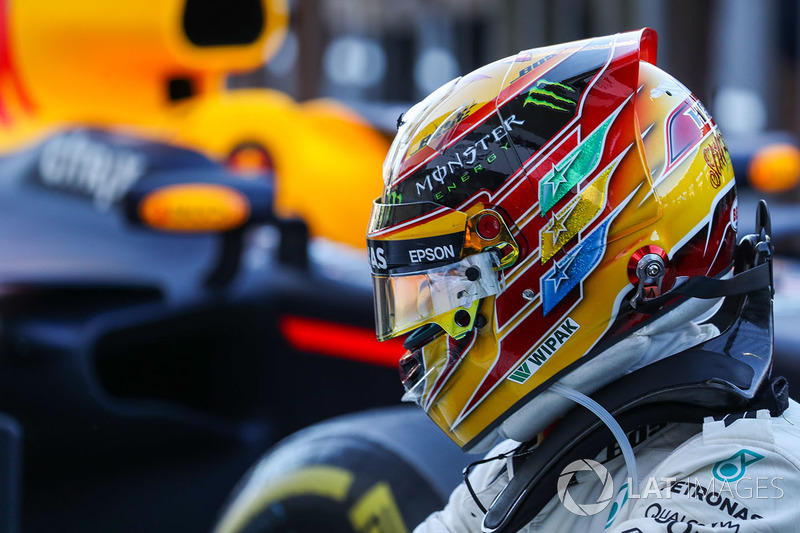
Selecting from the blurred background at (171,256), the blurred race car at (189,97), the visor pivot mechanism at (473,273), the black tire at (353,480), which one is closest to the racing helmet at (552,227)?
the visor pivot mechanism at (473,273)

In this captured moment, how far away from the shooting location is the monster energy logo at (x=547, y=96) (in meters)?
0.97

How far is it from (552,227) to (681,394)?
0.21 metres

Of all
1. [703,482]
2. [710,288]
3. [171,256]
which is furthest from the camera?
[171,256]

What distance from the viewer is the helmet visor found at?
0.98 m

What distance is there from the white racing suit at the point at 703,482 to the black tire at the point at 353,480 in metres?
0.46

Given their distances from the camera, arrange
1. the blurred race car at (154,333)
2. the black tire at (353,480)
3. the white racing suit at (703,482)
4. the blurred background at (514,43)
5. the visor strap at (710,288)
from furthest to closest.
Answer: the blurred background at (514,43), the blurred race car at (154,333), the black tire at (353,480), the visor strap at (710,288), the white racing suit at (703,482)

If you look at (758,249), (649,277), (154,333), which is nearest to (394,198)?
(649,277)

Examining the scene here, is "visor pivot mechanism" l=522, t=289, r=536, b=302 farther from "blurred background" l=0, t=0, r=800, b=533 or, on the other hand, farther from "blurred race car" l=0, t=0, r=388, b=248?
"blurred race car" l=0, t=0, r=388, b=248

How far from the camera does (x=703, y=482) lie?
0.82m

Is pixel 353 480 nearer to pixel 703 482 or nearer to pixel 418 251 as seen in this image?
pixel 418 251

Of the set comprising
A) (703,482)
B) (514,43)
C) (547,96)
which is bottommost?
(514,43)

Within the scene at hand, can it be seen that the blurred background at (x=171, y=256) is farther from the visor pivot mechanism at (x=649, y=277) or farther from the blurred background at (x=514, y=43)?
the visor pivot mechanism at (x=649, y=277)

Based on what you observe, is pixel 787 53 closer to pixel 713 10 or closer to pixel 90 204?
pixel 713 10

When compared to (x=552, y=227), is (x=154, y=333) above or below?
below
